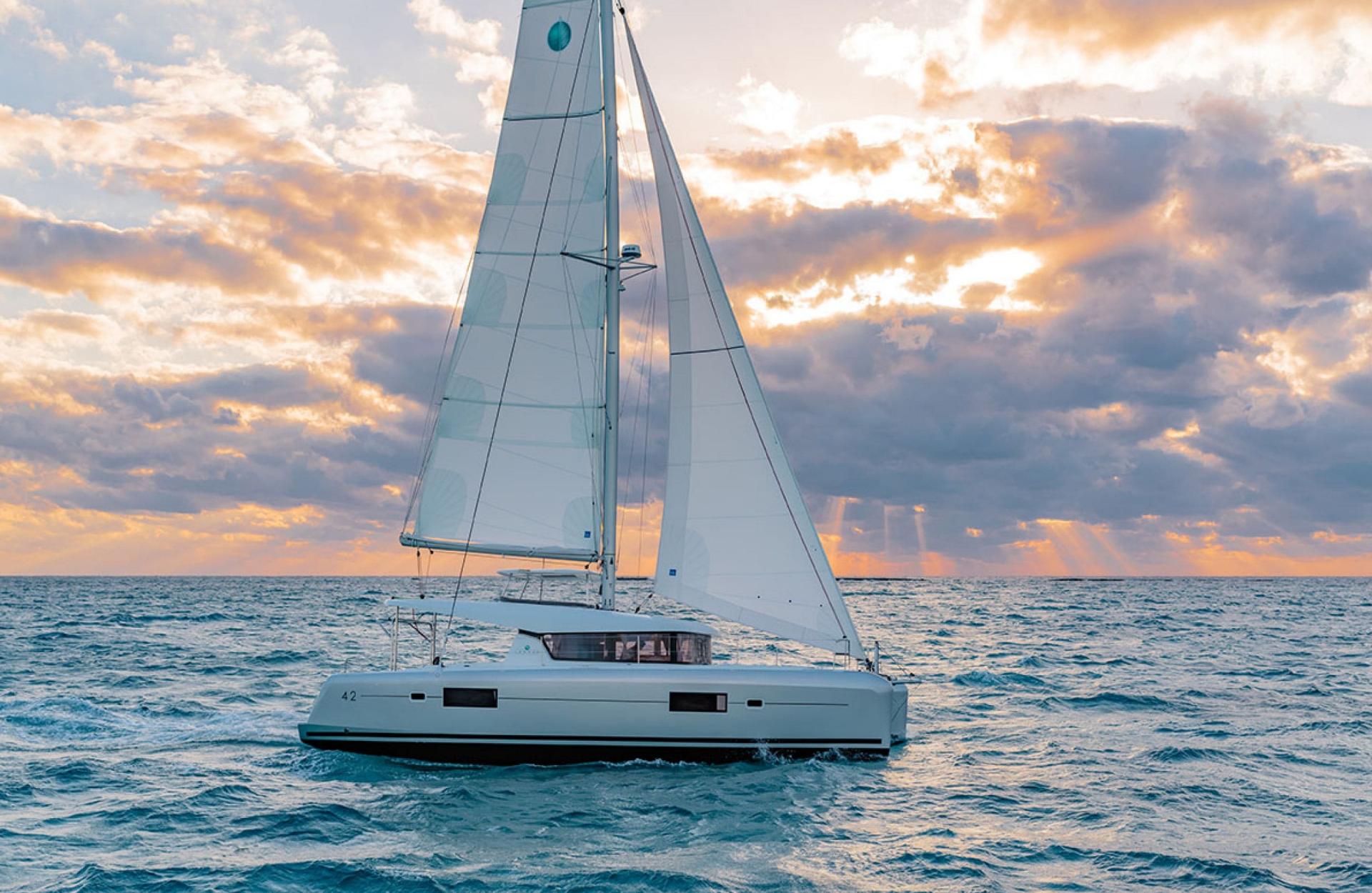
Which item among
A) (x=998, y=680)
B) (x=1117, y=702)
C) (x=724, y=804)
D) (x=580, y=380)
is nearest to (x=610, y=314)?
(x=580, y=380)

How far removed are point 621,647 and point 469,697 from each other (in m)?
2.37

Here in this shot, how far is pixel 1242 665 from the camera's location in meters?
34.2

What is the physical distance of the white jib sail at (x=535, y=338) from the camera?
1748 cm

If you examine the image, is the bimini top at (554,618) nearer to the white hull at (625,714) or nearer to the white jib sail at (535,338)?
the white hull at (625,714)

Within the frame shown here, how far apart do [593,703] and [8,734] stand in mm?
11696

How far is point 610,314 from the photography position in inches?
687

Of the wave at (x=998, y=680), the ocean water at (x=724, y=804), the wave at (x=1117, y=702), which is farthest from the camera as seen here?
the wave at (x=998, y=680)

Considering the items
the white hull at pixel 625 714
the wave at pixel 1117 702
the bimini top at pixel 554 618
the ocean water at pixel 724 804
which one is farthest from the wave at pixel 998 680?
the bimini top at pixel 554 618

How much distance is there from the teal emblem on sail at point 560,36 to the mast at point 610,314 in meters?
0.57

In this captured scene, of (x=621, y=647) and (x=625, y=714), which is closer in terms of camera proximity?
(x=625, y=714)

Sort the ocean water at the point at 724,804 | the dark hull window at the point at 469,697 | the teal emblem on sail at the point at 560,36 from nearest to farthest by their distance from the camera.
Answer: the ocean water at the point at 724,804 < the dark hull window at the point at 469,697 < the teal emblem on sail at the point at 560,36

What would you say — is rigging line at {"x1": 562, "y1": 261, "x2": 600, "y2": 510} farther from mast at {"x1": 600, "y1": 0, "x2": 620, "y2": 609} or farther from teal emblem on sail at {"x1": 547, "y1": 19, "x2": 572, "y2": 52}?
teal emblem on sail at {"x1": 547, "y1": 19, "x2": 572, "y2": 52}

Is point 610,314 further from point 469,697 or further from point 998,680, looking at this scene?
point 998,680

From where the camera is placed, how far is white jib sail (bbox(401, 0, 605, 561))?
1748 cm
